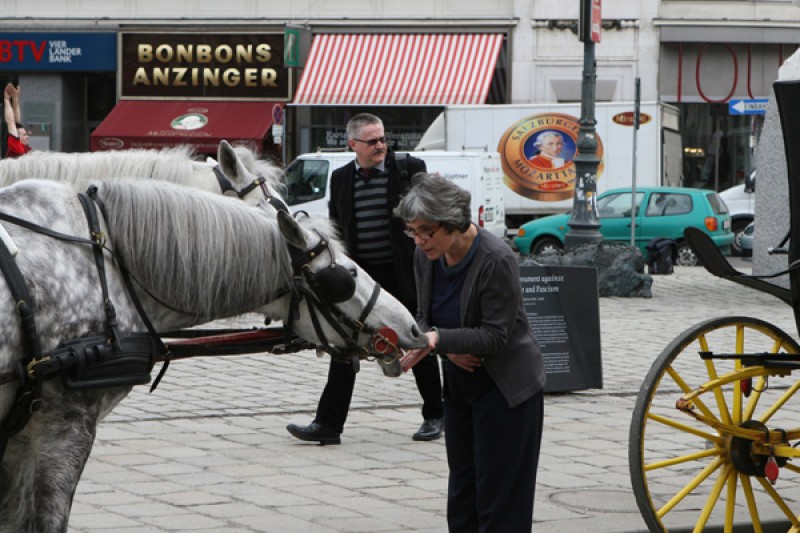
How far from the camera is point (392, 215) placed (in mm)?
7945

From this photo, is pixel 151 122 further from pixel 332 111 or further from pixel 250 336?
pixel 250 336

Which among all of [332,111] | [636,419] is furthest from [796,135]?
[332,111]

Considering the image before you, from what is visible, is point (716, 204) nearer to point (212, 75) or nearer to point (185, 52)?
point (212, 75)

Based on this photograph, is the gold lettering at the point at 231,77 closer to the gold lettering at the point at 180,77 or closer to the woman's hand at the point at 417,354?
the gold lettering at the point at 180,77

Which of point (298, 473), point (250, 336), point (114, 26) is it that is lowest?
point (298, 473)

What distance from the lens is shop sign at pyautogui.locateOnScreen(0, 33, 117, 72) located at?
109 ft

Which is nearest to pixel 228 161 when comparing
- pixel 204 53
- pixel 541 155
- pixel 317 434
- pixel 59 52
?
pixel 317 434

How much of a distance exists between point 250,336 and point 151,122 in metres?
28.7

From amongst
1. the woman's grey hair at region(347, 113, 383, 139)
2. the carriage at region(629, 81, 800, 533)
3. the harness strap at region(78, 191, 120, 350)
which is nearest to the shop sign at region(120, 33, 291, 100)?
the woman's grey hair at region(347, 113, 383, 139)

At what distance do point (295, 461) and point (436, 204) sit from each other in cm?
310

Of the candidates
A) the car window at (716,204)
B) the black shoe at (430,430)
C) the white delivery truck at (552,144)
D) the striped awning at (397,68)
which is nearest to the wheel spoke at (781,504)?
the black shoe at (430,430)

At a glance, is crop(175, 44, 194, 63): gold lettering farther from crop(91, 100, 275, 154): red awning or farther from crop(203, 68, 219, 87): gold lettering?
crop(91, 100, 275, 154): red awning

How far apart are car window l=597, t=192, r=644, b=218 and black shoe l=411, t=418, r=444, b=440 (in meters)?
17.1

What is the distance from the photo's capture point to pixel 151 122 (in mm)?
32781
